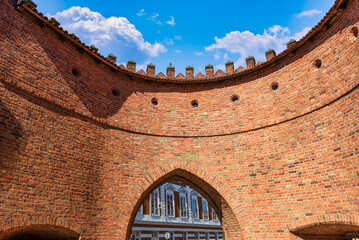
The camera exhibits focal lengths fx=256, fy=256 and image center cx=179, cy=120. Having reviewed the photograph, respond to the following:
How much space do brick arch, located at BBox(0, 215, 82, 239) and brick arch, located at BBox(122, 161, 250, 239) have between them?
1774 millimetres

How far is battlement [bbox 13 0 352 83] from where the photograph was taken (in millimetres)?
7639

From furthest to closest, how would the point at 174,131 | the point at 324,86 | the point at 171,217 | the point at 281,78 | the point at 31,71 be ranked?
the point at 171,217 < the point at 174,131 < the point at 281,78 < the point at 324,86 < the point at 31,71

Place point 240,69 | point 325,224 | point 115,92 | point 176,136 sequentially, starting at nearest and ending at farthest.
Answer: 1. point 325,224
2. point 115,92
3. point 176,136
4. point 240,69

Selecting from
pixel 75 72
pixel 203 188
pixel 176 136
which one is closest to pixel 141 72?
pixel 75 72

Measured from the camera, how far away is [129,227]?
8.45 meters

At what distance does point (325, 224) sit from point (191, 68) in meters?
7.48

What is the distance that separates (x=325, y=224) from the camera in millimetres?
7246

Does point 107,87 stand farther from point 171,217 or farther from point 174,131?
point 171,217

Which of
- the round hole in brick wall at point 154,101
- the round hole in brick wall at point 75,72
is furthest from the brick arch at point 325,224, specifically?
the round hole in brick wall at point 75,72

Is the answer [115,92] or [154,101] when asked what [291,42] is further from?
[115,92]

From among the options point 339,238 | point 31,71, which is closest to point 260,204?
point 339,238

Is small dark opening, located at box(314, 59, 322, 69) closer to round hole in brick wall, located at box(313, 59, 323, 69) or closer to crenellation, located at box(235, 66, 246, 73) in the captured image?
round hole in brick wall, located at box(313, 59, 323, 69)

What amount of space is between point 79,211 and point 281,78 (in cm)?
801

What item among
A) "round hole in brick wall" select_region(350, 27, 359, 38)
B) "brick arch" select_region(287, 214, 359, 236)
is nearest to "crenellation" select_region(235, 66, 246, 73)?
"round hole in brick wall" select_region(350, 27, 359, 38)
